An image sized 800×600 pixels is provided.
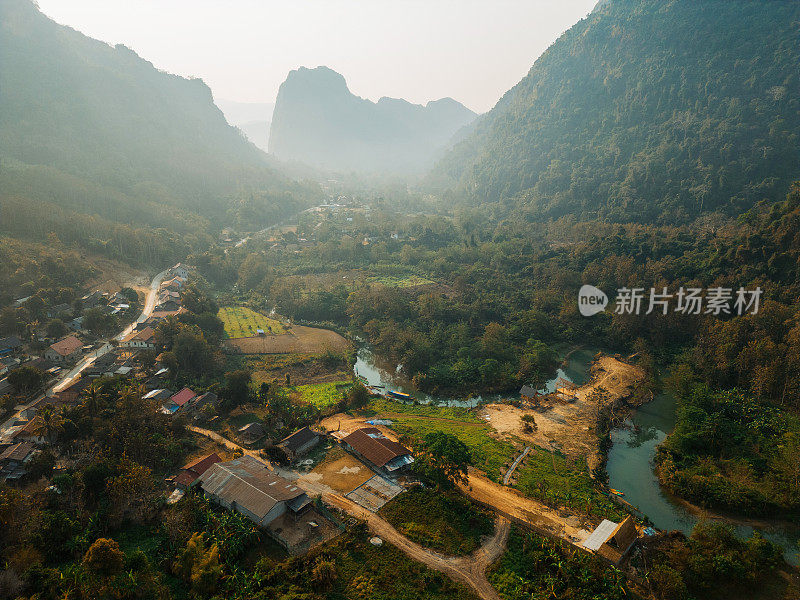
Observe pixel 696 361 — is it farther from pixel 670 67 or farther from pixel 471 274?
pixel 670 67

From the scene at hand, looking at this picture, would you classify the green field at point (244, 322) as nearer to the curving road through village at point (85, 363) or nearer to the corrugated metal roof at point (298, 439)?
the curving road through village at point (85, 363)

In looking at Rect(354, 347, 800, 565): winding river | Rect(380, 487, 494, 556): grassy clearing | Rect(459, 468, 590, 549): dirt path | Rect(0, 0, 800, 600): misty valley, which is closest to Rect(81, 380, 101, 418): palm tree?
Rect(0, 0, 800, 600): misty valley

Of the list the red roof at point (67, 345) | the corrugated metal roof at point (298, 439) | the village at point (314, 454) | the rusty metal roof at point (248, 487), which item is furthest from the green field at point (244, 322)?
the rusty metal roof at point (248, 487)

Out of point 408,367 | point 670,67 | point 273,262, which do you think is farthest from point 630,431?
point 670,67

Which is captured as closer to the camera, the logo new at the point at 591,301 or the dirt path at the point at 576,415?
the dirt path at the point at 576,415

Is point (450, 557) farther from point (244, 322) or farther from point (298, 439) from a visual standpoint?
point (244, 322)
